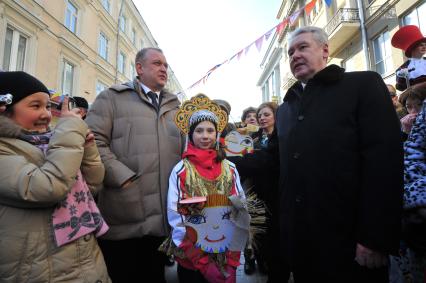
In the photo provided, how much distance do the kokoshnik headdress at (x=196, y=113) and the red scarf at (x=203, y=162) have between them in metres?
0.18

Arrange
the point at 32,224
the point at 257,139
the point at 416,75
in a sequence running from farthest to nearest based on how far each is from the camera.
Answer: the point at 257,139 < the point at 416,75 < the point at 32,224

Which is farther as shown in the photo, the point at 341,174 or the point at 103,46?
the point at 103,46

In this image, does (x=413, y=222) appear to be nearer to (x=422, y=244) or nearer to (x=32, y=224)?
(x=422, y=244)

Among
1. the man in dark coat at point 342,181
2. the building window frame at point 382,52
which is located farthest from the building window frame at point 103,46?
the man in dark coat at point 342,181

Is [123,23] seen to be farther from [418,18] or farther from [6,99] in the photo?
[6,99]

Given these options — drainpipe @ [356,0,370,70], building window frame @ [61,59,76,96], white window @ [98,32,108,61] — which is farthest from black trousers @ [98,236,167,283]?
white window @ [98,32,108,61]

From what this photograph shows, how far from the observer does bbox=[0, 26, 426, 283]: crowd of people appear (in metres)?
1.37

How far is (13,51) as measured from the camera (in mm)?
10406

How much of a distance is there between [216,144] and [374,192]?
1.32 m

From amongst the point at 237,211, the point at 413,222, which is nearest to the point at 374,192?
the point at 413,222

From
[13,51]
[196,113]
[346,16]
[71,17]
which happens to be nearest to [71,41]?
[71,17]

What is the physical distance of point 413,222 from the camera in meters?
1.40

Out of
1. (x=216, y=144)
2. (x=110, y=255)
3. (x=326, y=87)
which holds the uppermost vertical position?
(x=326, y=87)

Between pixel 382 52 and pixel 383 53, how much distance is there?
4.1 inches
